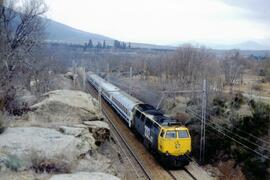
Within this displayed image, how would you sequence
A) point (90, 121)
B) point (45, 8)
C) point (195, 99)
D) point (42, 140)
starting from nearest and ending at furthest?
1. point (42, 140)
2. point (90, 121)
3. point (45, 8)
4. point (195, 99)

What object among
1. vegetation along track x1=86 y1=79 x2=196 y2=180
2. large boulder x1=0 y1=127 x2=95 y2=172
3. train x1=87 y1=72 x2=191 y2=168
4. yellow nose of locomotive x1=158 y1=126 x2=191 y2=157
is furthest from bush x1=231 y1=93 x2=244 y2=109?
large boulder x1=0 y1=127 x2=95 y2=172

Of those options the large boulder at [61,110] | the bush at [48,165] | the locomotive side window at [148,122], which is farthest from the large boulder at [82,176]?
the locomotive side window at [148,122]

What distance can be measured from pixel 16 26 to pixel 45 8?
301cm

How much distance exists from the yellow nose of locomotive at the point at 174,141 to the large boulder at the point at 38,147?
6.92 metres

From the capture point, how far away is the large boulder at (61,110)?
66.7 feet

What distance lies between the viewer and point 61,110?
69.7ft

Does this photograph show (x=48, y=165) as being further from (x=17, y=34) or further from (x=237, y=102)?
(x=237, y=102)

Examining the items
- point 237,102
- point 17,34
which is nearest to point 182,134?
point 237,102

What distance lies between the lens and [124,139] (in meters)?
29.9

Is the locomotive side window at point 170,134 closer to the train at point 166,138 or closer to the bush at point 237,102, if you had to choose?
the train at point 166,138

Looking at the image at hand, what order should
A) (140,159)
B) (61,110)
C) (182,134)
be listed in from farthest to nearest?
(140,159), (182,134), (61,110)

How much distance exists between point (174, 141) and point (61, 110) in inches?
305

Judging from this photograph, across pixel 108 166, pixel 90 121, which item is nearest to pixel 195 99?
pixel 90 121

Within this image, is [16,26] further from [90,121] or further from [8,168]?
[8,168]
